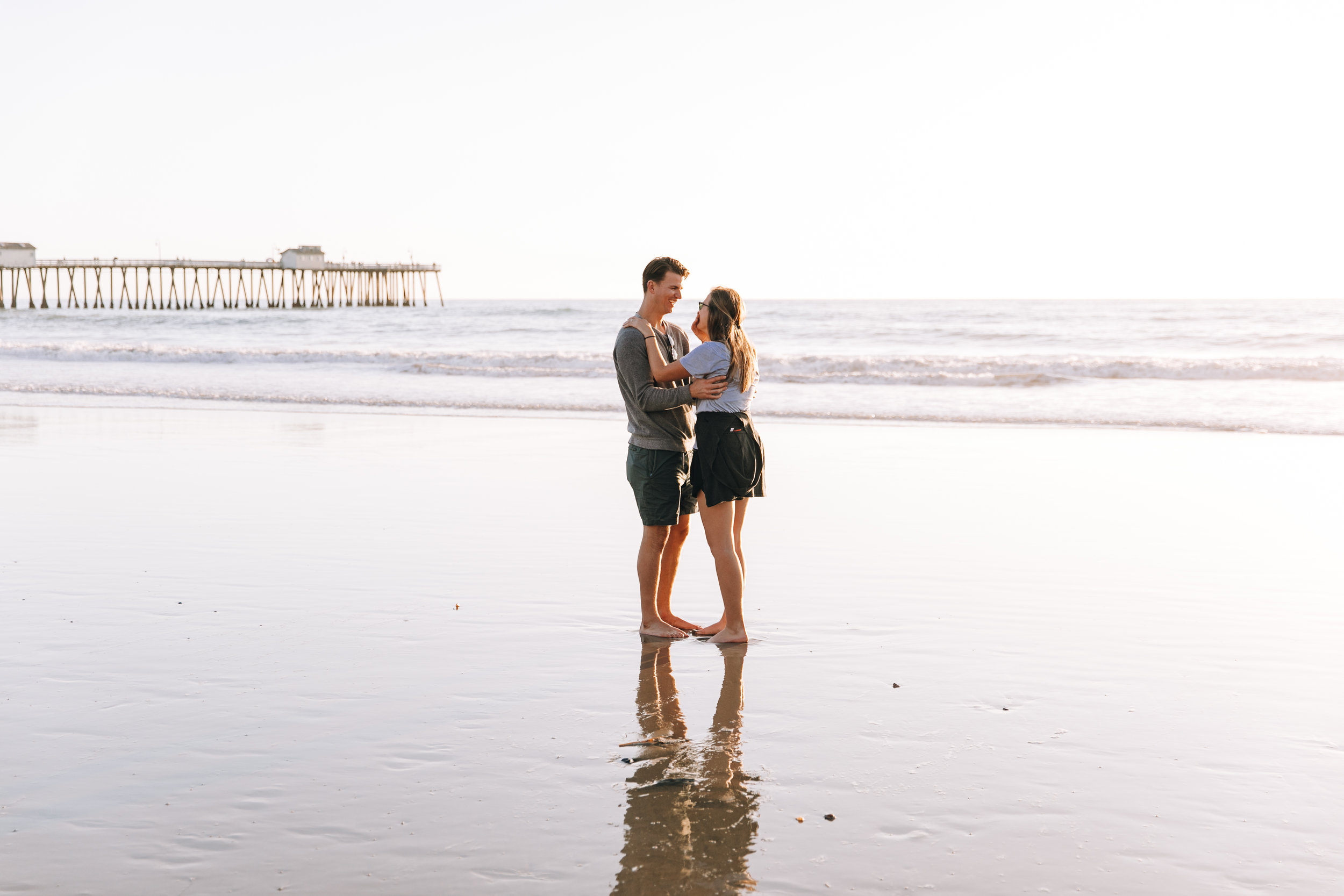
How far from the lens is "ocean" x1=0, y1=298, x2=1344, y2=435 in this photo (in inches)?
659

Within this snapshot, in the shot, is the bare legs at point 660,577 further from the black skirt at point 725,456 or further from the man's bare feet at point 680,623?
the black skirt at point 725,456

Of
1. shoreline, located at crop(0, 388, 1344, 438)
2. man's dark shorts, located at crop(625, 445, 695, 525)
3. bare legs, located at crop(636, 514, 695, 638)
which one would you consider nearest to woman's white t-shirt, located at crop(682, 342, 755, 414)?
man's dark shorts, located at crop(625, 445, 695, 525)

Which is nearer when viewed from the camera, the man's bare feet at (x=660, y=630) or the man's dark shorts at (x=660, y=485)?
the man's bare feet at (x=660, y=630)

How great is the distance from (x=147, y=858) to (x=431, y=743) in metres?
0.98

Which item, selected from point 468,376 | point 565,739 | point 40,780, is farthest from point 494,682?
point 468,376

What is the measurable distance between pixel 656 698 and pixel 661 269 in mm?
1892

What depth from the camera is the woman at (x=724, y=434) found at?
4844 mm

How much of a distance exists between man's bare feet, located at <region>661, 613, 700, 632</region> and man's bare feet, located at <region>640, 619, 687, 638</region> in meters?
0.05

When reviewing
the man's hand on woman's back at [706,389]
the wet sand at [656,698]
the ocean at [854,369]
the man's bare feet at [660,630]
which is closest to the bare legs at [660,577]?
the man's bare feet at [660,630]

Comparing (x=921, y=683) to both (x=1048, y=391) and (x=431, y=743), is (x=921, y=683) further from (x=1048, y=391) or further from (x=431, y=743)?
(x=1048, y=391)

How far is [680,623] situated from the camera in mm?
5117

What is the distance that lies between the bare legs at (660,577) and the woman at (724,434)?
0.60 feet

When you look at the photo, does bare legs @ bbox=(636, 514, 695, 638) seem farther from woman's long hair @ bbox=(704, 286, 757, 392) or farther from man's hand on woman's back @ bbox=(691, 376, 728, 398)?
woman's long hair @ bbox=(704, 286, 757, 392)

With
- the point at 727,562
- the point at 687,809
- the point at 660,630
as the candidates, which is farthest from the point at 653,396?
the point at 687,809
